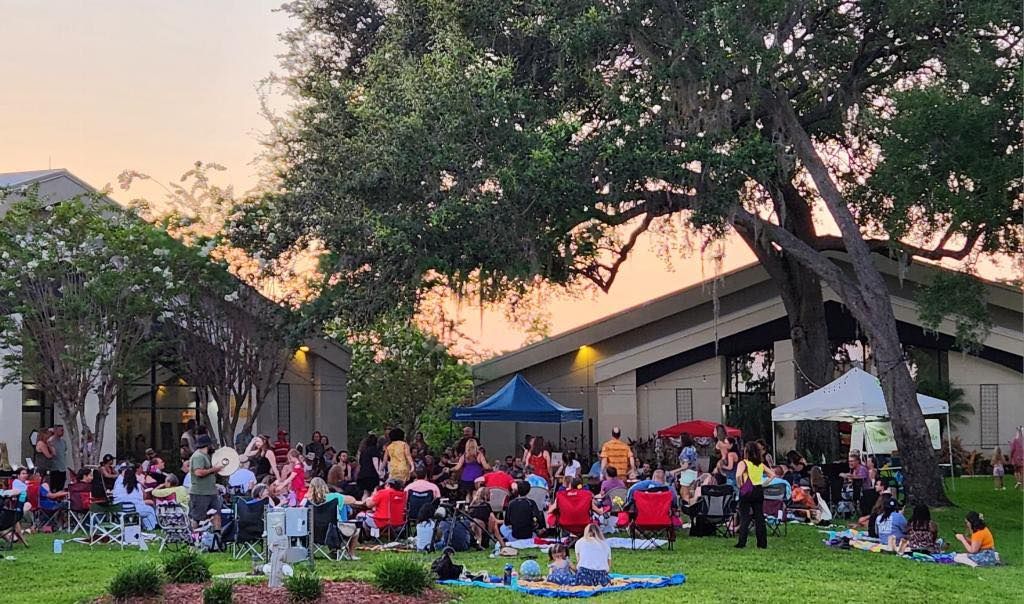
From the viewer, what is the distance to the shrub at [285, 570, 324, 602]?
35.2 ft

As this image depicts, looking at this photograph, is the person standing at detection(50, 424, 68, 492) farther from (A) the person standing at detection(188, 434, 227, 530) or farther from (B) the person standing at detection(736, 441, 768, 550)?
(B) the person standing at detection(736, 441, 768, 550)

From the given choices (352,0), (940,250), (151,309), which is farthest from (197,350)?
(940,250)

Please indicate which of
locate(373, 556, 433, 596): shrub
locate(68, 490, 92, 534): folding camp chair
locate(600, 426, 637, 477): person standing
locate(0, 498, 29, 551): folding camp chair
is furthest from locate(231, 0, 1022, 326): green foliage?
locate(373, 556, 433, 596): shrub

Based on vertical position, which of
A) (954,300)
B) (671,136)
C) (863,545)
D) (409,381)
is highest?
(671,136)

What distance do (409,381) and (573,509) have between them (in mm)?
20865

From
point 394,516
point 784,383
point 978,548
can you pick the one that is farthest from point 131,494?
point 784,383

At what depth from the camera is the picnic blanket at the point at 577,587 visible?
11.8 meters

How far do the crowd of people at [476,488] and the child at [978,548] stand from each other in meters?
0.02

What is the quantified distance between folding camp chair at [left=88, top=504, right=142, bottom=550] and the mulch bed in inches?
194

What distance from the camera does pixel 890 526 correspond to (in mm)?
15461

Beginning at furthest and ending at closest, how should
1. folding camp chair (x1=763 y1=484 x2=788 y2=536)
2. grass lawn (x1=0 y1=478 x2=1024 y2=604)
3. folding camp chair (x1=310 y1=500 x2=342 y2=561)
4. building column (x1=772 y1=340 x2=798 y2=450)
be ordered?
building column (x1=772 y1=340 x2=798 y2=450) → folding camp chair (x1=763 y1=484 x2=788 y2=536) → folding camp chair (x1=310 y1=500 x2=342 y2=561) → grass lawn (x1=0 y1=478 x2=1024 y2=604)

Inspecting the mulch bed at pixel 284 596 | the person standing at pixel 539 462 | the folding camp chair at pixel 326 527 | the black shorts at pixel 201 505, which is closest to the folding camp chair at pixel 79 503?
the black shorts at pixel 201 505

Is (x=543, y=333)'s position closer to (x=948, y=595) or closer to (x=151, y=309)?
(x=151, y=309)

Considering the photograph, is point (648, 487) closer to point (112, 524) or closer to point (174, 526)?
point (174, 526)
